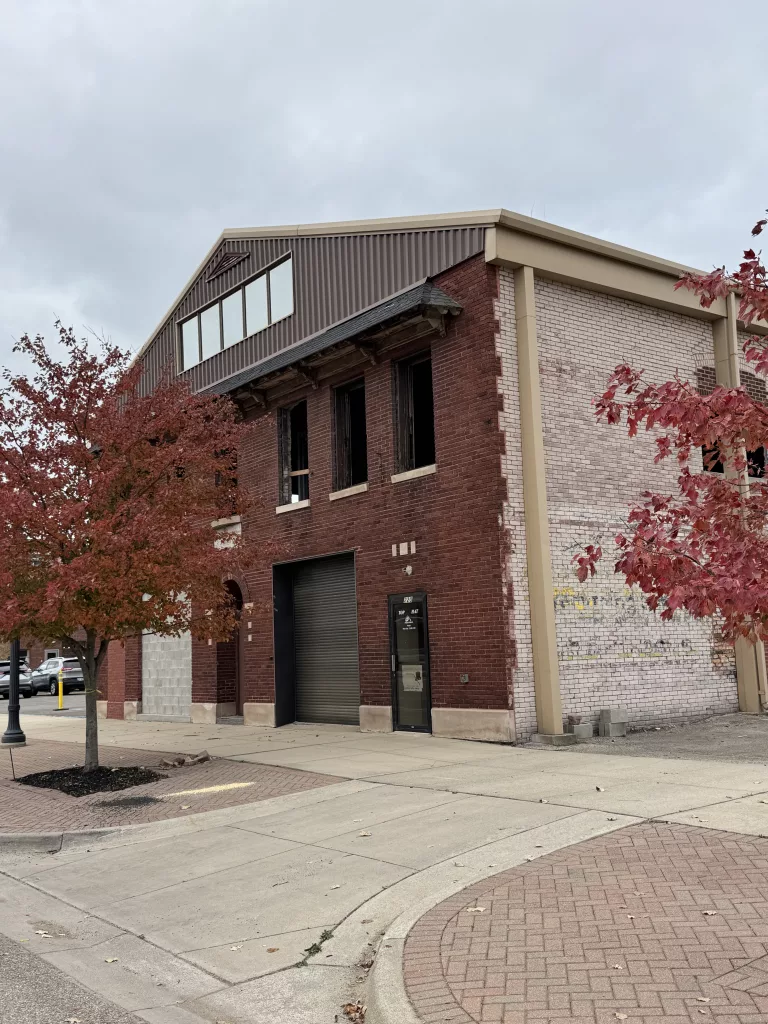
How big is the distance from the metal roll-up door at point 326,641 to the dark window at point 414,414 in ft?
7.48

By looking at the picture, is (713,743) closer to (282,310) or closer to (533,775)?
(533,775)

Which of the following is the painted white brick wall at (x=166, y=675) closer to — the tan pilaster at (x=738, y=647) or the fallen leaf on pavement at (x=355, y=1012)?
the tan pilaster at (x=738, y=647)

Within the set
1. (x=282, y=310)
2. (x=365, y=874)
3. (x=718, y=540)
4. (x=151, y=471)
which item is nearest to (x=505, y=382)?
(x=151, y=471)

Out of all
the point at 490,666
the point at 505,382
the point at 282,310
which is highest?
the point at 282,310

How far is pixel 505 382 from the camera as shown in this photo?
13703mm

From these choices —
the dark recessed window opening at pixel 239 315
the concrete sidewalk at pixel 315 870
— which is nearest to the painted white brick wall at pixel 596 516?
the concrete sidewalk at pixel 315 870

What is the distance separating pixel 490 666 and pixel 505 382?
4124mm

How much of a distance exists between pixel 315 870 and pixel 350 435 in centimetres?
1062

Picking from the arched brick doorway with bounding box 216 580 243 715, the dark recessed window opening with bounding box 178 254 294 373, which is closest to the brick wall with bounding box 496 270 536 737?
the dark recessed window opening with bounding box 178 254 294 373

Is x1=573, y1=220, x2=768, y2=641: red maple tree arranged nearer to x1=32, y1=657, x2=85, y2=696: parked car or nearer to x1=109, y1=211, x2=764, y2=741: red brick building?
x1=109, y1=211, x2=764, y2=741: red brick building

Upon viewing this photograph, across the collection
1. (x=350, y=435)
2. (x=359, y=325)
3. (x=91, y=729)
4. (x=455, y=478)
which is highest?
(x=359, y=325)

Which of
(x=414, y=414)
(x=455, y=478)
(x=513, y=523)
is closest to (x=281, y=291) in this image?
(x=414, y=414)

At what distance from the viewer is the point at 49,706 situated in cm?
3231

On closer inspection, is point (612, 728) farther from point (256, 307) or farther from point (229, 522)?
point (256, 307)
